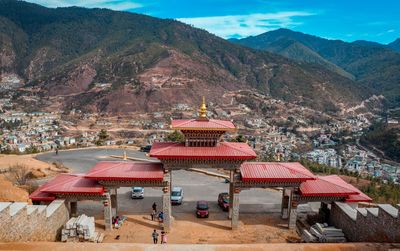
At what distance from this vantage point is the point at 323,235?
18.4 m

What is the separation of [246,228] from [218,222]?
1962 millimetres

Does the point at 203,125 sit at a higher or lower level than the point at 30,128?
higher

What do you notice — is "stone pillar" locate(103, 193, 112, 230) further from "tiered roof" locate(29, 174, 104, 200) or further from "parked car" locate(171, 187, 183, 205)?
"parked car" locate(171, 187, 183, 205)

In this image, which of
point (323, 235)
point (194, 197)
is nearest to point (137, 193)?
point (194, 197)

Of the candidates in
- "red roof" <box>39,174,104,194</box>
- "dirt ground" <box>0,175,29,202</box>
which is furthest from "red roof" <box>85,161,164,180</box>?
"dirt ground" <box>0,175,29,202</box>

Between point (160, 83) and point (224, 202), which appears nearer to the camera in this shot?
point (224, 202)

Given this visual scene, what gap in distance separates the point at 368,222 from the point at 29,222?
1750 centimetres

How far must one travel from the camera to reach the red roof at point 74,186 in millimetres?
19422

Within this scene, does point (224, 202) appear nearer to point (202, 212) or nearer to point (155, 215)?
point (202, 212)

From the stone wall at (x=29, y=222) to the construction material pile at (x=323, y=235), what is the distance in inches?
557

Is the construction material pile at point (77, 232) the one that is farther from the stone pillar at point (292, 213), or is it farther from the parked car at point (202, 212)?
the stone pillar at point (292, 213)

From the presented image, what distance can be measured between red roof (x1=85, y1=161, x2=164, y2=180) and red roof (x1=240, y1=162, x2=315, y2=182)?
541 cm

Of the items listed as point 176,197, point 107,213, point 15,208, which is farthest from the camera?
point 176,197

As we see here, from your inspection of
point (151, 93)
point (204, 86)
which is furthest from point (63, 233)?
point (204, 86)
